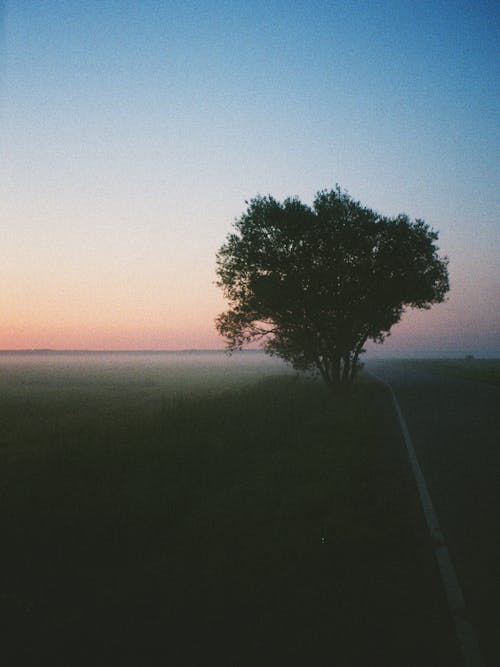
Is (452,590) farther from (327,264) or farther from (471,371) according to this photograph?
(471,371)

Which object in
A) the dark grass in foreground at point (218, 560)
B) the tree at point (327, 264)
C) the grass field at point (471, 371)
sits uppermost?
the tree at point (327, 264)

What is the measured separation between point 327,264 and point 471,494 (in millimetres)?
15397

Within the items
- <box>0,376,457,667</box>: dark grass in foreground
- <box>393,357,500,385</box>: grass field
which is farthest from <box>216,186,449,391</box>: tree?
<box>393,357,500,385</box>: grass field

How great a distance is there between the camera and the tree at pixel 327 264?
21.4 m

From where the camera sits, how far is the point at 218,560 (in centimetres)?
536

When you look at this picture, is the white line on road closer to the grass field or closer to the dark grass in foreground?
the dark grass in foreground

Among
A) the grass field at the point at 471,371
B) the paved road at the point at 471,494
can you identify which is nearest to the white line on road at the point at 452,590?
the paved road at the point at 471,494

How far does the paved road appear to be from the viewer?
4.48m

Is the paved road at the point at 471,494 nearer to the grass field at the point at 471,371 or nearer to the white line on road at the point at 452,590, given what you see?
the white line on road at the point at 452,590

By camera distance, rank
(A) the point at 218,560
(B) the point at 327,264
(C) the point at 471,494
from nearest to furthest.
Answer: (A) the point at 218,560, (C) the point at 471,494, (B) the point at 327,264

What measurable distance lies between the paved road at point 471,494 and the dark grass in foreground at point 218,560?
1.39ft

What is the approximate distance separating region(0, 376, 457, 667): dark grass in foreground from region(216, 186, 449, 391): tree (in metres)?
12.0

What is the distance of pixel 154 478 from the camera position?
28.6 feet

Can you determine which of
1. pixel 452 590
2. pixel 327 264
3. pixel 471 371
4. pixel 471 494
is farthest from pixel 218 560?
pixel 471 371
